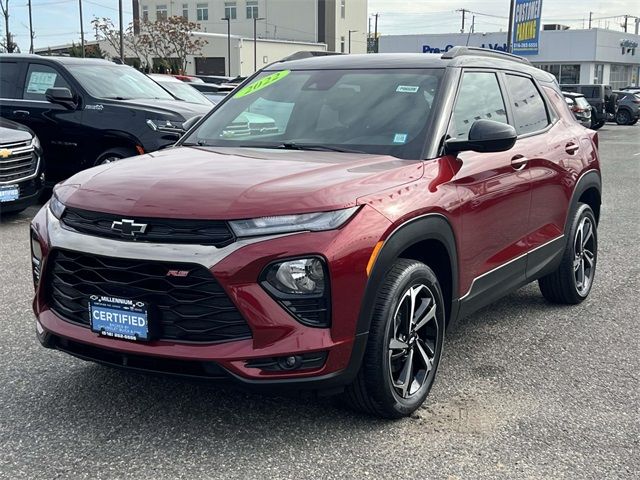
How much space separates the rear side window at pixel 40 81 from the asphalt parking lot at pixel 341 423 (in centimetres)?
565

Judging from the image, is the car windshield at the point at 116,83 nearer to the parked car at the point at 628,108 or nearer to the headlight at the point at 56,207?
the headlight at the point at 56,207

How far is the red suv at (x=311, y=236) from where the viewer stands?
3.05 metres

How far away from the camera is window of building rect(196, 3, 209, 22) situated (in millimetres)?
90750

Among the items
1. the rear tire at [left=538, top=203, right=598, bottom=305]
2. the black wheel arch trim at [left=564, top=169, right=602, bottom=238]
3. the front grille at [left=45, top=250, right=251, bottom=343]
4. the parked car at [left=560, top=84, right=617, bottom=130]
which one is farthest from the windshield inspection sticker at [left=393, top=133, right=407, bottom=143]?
the parked car at [left=560, top=84, right=617, bottom=130]

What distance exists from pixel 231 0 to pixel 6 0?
51.5 meters

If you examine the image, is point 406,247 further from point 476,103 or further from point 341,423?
point 476,103

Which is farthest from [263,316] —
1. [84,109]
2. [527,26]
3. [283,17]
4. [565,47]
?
[283,17]

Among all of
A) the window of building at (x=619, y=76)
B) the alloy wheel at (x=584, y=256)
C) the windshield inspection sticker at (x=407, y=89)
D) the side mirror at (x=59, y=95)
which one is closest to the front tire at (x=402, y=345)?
the windshield inspection sticker at (x=407, y=89)

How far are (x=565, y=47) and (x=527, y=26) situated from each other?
839 inches

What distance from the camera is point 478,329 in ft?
16.7

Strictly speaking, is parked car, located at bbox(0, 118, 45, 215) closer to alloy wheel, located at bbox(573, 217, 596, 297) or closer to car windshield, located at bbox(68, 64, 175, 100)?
car windshield, located at bbox(68, 64, 175, 100)

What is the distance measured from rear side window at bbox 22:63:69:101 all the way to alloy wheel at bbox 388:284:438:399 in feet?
24.4

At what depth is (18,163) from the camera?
28.0 feet

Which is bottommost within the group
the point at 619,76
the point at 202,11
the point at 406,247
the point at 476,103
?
the point at 619,76
